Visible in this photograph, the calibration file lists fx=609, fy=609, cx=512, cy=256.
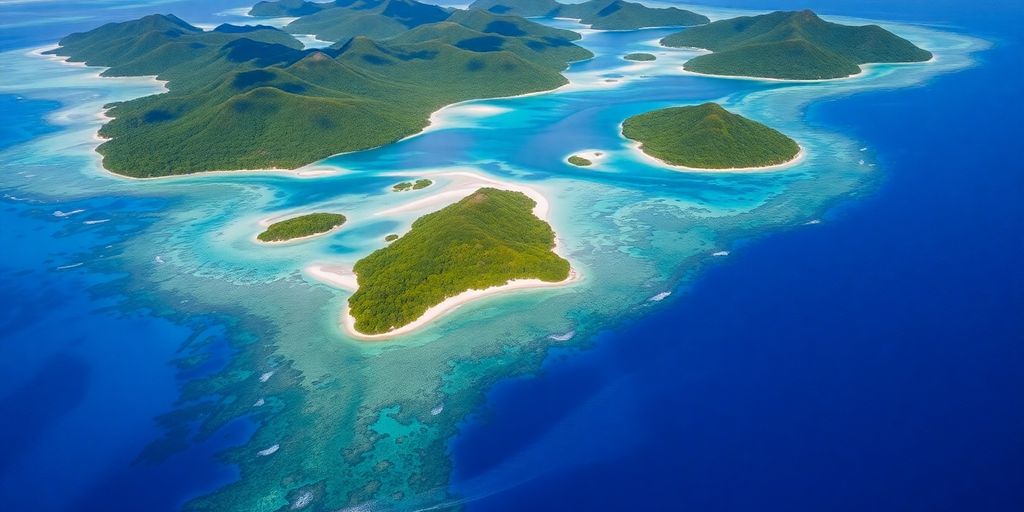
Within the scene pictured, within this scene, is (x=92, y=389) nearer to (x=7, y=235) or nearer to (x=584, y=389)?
(x=584, y=389)

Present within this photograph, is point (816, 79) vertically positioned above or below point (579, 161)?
above

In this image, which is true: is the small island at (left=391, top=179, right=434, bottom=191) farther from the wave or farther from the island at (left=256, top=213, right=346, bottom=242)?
the wave

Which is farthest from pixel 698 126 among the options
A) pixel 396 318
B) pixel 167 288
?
pixel 167 288

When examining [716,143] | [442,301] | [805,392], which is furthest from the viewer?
[716,143]

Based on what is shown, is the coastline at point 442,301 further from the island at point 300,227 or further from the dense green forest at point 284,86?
the dense green forest at point 284,86

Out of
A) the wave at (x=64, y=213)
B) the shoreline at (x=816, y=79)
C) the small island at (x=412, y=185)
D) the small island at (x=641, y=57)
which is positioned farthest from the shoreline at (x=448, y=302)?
the small island at (x=641, y=57)

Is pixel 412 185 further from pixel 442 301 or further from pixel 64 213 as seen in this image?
pixel 64 213

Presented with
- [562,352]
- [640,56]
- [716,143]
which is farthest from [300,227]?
[640,56]
